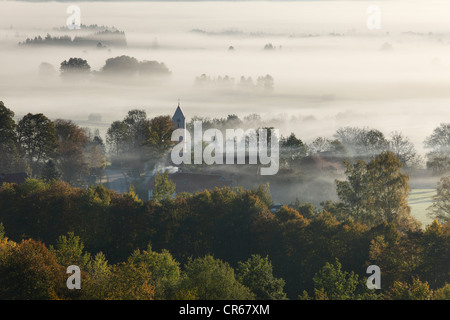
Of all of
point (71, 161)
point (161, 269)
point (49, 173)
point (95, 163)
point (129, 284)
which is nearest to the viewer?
point (129, 284)

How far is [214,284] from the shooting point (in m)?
53.7

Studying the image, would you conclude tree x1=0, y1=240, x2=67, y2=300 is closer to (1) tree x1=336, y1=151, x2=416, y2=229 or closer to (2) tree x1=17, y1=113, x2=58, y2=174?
(1) tree x1=336, y1=151, x2=416, y2=229

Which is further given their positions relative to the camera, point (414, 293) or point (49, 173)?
point (49, 173)

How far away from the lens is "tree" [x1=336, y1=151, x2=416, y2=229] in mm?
80500

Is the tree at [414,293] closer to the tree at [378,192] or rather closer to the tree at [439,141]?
the tree at [378,192]

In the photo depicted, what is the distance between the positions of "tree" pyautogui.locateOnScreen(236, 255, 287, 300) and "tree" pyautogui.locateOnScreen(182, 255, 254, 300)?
133cm

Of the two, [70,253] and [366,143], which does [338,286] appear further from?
[366,143]

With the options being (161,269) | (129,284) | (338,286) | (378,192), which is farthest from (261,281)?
(378,192)

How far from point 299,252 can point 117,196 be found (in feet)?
80.3

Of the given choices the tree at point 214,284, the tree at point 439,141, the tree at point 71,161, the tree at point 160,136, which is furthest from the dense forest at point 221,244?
the tree at point 439,141

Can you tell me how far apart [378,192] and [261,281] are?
26816 mm

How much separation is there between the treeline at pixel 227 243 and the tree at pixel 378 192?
322 millimetres

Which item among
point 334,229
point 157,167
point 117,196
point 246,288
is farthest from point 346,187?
point 157,167
